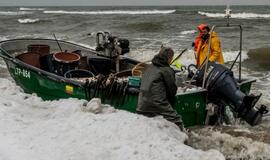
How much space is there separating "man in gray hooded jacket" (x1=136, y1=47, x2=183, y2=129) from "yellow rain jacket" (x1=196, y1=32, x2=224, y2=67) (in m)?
2.18

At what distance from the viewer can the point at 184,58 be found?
58.1 ft

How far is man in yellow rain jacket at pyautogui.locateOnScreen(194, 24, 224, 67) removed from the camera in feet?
26.5

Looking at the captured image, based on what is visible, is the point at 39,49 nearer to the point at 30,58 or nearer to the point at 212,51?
the point at 30,58

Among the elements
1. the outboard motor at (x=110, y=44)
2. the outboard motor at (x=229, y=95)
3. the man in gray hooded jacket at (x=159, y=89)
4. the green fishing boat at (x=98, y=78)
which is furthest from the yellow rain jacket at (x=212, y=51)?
the man in gray hooded jacket at (x=159, y=89)

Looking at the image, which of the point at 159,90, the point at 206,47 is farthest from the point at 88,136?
the point at 206,47

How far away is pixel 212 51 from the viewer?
8141 mm

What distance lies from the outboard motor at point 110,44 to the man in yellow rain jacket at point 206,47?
150 centimetres

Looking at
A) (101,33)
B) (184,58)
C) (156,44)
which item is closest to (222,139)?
(101,33)

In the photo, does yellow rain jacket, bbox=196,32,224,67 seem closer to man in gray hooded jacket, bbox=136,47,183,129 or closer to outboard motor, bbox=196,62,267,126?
outboard motor, bbox=196,62,267,126

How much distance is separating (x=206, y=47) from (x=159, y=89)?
2.64m

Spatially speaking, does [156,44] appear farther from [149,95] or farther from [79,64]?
[149,95]

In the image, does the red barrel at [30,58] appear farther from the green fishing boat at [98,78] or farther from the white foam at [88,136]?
the white foam at [88,136]

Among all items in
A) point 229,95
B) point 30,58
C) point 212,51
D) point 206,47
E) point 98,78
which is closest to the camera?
point 229,95

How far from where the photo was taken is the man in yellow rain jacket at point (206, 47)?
8.09m
